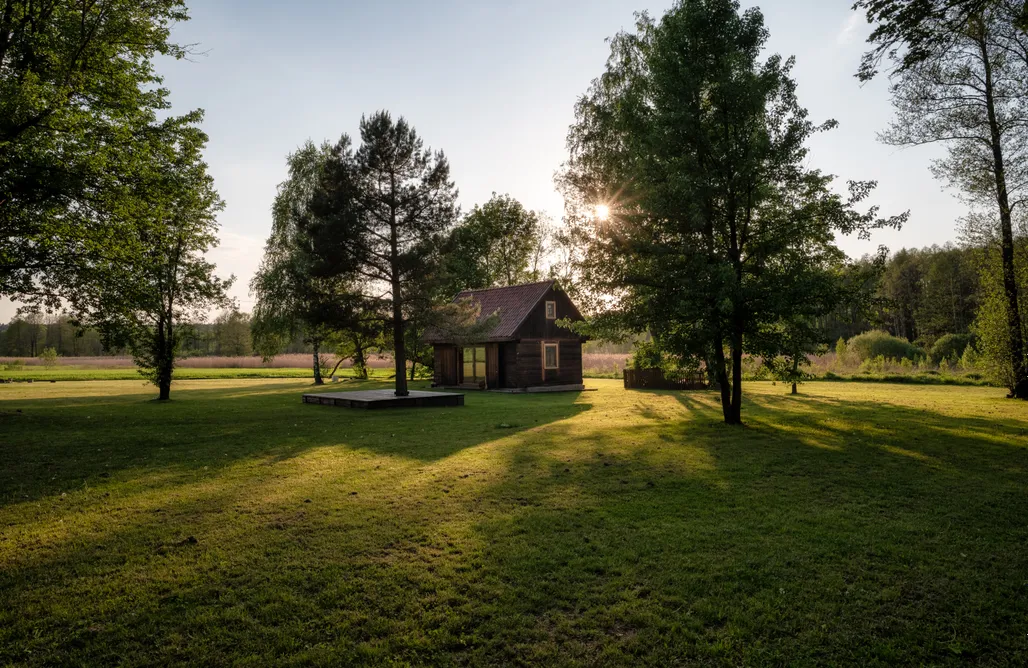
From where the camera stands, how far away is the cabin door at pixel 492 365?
2856cm

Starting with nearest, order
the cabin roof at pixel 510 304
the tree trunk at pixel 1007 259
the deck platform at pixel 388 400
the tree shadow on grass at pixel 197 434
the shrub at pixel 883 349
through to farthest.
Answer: the tree shadow on grass at pixel 197 434 → the deck platform at pixel 388 400 → the tree trunk at pixel 1007 259 → the cabin roof at pixel 510 304 → the shrub at pixel 883 349

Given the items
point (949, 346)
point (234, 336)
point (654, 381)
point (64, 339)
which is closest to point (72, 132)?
point (654, 381)

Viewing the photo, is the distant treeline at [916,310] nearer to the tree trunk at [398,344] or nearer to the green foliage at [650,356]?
the tree trunk at [398,344]

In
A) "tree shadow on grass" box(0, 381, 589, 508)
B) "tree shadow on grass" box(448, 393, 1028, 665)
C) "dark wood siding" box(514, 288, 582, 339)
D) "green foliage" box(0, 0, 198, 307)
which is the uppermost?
"green foliage" box(0, 0, 198, 307)

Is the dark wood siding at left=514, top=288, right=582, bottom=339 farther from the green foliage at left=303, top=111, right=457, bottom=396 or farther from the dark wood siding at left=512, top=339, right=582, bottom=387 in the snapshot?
the green foliage at left=303, top=111, right=457, bottom=396

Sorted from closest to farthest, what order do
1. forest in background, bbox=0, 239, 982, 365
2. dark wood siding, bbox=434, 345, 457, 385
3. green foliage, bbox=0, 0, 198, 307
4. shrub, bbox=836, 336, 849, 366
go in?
green foliage, bbox=0, 0, 198, 307 → dark wood siding, bbox=434, 345, 457, 385 → shrub, bbox=836, 336, 849, 366 → forest in background, bbox=0, 239, 982, 365

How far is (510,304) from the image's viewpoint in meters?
30.2

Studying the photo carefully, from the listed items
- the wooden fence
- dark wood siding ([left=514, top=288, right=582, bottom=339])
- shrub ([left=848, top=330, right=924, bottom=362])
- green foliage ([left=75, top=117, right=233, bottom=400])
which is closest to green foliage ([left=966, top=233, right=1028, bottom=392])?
the wooden fence

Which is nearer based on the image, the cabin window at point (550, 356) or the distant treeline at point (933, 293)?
the cabin window at point (550, 356)

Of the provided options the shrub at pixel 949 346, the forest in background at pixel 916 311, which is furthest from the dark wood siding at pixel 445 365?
the shrub at pixel 949 346

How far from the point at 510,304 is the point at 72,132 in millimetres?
20904

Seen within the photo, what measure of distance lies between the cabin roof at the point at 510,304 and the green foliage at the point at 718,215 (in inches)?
541

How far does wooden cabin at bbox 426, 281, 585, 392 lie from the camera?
2798cm

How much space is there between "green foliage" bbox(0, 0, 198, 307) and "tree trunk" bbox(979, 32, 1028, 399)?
26.8 meters
